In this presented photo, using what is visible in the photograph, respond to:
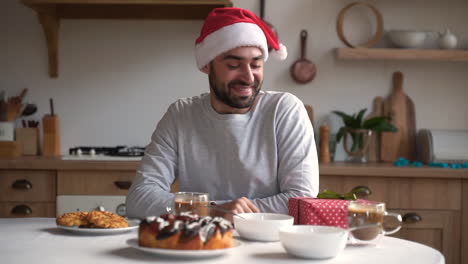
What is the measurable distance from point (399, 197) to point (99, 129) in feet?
5.55

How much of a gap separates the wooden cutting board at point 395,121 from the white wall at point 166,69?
6 cm

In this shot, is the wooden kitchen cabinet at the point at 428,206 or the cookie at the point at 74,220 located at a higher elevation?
the cookie at the point at 74,220

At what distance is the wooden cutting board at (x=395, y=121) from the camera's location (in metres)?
3.67

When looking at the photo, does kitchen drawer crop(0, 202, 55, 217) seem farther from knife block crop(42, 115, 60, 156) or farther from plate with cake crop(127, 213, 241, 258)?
plate with cake crop(127, 213, 241, 258)

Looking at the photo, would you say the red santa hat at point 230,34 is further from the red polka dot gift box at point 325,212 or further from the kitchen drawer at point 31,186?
A: the kitchen drawer at point 31,186

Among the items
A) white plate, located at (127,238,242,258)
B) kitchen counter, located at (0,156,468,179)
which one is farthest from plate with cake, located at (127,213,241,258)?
kitchen counter, located at (0,156,468,179)

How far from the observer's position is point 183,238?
3.83 ft

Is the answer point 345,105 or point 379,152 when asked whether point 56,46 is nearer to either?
point 345,105

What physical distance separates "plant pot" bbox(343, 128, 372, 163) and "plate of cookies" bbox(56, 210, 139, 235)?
87.2 inches

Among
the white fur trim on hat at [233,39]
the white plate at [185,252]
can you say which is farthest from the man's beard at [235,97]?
the white plate at [185,252]

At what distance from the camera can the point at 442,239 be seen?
10.3ft

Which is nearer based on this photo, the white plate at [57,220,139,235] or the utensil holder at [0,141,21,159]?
the white plate at [57,220,139,235]

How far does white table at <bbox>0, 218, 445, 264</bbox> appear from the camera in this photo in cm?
118

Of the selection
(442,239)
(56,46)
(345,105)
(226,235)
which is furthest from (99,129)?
(226,235)
